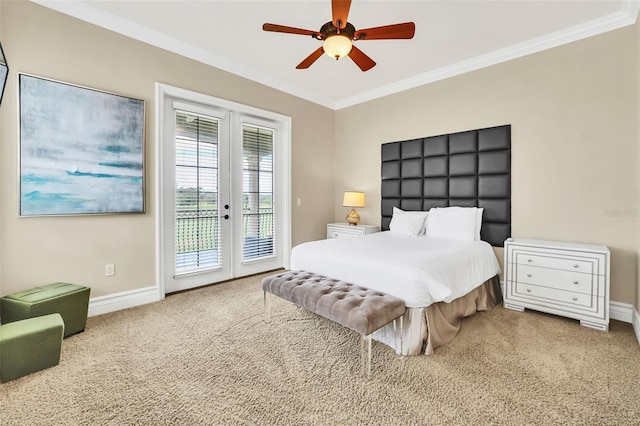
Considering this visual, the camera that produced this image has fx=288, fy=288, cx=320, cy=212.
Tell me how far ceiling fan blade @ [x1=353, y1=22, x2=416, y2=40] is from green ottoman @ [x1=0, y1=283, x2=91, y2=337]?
299 cm

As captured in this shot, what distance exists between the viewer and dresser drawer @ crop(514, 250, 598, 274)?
8.11 ft

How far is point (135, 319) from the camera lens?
8.68 feet

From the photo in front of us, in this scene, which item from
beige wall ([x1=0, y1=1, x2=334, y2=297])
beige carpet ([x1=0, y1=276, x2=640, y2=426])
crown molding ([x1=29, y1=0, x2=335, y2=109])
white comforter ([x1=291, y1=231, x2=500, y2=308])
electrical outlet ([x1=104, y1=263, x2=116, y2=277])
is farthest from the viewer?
electrical outlet ([x1=104, y1=263, x2=116, y2=277])

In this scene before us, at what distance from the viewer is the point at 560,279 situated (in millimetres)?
2605

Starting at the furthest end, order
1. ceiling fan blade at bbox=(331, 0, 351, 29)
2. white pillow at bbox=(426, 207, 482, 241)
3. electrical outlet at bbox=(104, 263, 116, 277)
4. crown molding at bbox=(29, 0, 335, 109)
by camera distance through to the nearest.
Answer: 1. white pillow at bbox=(426, 207, 482, 241)
2. electrical outlet at bbox=(104, 263, 116, 277)
3. crown molding at bbox=(29, 0, 335, 109)
4. ceiling fan blade at bbox=(331, 0, 351, 29)

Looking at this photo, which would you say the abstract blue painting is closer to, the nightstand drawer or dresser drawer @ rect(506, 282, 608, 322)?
the nightstand drawer

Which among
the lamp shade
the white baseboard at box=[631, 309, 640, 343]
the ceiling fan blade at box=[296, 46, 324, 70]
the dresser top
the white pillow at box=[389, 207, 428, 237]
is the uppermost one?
the ceiling fan blade at box=[296, 46, 324, 70]

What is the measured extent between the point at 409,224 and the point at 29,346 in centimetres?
355

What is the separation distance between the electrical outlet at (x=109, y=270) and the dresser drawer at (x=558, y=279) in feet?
13.0

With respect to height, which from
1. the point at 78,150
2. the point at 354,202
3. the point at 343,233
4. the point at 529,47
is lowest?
the point at 343,233

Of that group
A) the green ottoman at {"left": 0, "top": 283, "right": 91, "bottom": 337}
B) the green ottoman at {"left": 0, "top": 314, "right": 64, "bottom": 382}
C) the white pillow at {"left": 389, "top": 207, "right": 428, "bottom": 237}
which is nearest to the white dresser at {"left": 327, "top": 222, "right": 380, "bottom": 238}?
the white pillow at {"left": 389, "top": 207, "right": 428, "bottom": 237}

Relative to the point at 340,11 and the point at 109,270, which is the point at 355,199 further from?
the point at 109,270

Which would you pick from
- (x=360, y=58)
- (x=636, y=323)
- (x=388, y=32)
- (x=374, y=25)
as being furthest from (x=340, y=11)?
(x=636, y=323)

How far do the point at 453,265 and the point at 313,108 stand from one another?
3446mm
